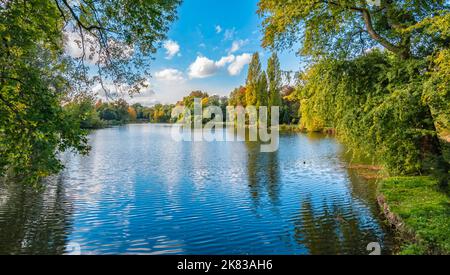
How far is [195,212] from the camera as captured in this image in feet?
40.5

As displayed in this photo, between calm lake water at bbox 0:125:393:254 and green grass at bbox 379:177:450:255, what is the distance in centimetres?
76

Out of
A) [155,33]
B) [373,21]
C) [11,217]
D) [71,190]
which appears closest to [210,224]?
[155,33]

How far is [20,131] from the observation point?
7.32 meters

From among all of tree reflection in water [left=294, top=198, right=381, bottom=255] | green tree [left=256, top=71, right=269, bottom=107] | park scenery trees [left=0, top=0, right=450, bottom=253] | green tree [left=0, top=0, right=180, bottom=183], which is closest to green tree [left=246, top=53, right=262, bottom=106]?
green tree [left=256, top=71, right=269, bottom=107]

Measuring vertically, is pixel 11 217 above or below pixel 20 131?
below

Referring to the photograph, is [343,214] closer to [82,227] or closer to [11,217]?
[82,227]

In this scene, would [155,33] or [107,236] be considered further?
[107,236]

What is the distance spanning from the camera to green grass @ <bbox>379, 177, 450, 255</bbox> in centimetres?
755

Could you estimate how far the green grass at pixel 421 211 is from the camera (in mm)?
7551

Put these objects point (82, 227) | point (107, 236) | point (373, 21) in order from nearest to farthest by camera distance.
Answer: point (107, 236) < point (82, 227) < point (373, 21)

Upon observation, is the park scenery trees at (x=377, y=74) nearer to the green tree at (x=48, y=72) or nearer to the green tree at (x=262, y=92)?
the green tree at (x=48, y=72)

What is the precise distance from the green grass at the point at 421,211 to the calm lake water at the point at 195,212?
76 centimetres

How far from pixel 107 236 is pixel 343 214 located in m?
7.95
